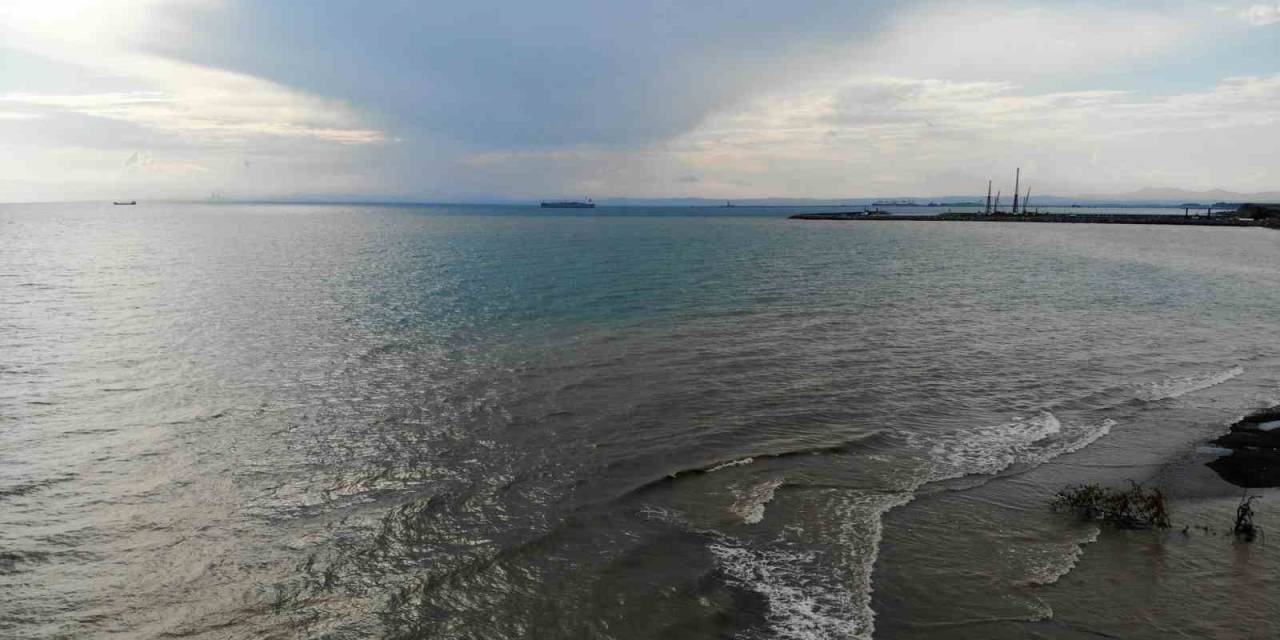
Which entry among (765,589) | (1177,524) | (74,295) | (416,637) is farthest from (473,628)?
(74,295)

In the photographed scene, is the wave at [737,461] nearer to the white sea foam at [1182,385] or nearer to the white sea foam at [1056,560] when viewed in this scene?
the white sea foam at [1056,560]

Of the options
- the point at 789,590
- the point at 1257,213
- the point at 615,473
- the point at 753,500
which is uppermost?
the point at 1257,213

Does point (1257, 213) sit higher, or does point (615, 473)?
point (1257, 213)

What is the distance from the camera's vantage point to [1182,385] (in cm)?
2189

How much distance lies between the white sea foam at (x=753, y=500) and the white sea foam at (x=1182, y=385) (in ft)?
47.3

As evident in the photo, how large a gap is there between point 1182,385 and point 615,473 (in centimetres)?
2015

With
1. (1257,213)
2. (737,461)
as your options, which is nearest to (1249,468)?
(737,461)

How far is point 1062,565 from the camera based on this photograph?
10.5 meters

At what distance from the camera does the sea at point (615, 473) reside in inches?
373

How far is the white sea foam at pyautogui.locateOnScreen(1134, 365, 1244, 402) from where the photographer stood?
67.8ft

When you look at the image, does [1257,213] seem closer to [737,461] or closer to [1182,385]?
[1182,385]

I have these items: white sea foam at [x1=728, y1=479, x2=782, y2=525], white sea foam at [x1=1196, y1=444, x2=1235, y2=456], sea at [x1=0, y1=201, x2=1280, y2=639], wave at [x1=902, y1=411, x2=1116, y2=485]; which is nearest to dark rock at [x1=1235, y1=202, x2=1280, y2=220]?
sea at [x1=0, y1=201, x2=1280, y2=639]

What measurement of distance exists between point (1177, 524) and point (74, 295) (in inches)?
2034

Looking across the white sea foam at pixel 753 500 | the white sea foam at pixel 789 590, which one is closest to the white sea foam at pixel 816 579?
the white sea foam at pixel 789 590
